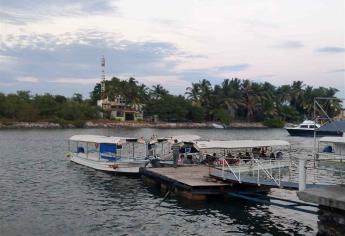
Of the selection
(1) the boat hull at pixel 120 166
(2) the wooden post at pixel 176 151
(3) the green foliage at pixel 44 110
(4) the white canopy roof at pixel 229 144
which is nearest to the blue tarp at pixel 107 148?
(1) the boat hull at pixel 120 166

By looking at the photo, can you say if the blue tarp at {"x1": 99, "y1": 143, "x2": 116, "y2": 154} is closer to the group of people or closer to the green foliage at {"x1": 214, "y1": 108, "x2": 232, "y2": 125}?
the group of people

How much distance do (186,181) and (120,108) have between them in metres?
137

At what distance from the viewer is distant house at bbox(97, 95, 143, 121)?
536 ft

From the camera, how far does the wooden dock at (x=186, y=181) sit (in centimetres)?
2827

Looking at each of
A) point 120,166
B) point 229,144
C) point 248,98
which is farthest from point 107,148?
point 248,98

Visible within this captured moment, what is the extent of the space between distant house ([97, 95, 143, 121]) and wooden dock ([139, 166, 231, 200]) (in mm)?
126927

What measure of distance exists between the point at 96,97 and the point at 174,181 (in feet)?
485

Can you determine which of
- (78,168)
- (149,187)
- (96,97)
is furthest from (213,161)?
(96,97)

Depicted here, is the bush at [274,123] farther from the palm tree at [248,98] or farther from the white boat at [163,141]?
the white boat at [163,141]

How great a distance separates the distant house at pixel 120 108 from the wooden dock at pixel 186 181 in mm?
126927

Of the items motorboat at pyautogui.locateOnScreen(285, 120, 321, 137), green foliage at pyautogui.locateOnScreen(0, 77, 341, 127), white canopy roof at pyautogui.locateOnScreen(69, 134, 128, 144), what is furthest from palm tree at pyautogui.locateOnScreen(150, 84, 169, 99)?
white canopy roof at pyautogui.locateOnScreen(69, 134, 128, 144)

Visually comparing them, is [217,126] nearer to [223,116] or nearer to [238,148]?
[223,116]

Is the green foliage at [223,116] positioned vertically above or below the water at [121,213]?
above

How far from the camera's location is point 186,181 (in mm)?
29656
